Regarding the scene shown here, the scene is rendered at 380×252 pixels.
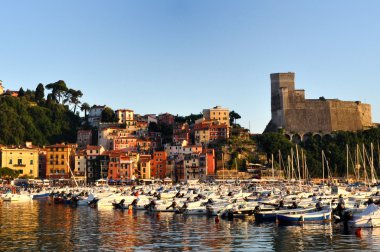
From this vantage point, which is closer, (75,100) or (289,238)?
(289,238)

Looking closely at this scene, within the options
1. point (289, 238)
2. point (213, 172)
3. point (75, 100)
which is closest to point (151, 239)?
point (289, 238)

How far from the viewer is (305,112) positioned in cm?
9606

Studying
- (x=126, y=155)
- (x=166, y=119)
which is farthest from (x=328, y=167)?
(x=166, y=119)

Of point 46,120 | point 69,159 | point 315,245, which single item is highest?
point 46,120

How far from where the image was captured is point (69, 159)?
281 feet

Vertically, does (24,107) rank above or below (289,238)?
above

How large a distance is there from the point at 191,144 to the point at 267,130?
1345 cm

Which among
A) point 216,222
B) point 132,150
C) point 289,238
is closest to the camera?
point 289,238

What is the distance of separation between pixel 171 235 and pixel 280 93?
72.5 meters

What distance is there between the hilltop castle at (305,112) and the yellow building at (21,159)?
122ft

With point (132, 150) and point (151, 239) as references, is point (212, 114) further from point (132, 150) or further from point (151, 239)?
point (151, 239)

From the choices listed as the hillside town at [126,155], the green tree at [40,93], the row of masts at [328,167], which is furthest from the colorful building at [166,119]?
the row of masts at [328,167]

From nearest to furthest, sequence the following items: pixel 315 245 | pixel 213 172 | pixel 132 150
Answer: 1. pixel 315 245
2. pixel 213 172
3. pixel 132 150

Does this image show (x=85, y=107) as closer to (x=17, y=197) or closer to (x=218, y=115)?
(x=218, y=115)
